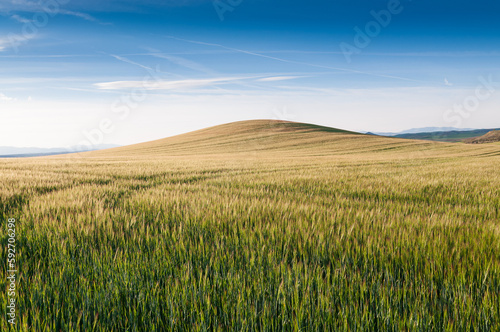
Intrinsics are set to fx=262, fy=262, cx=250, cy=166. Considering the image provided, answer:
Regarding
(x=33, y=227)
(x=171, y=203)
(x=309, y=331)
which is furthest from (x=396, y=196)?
(x=33, y=227)

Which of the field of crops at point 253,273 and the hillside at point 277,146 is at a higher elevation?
the hillside at point 277,146

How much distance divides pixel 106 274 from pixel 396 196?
5.56 metres

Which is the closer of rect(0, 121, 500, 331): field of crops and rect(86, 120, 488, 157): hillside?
rect(0, 121, 500, 331): field of crops

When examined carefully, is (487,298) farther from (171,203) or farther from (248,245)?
(171,203)

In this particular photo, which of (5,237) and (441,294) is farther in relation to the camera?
(5,237)

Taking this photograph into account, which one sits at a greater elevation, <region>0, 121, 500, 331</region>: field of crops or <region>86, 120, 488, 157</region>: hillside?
<region>86, 120, 488, 157</region>: hillside

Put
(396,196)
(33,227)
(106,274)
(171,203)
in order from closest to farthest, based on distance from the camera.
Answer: (106,274) → (33,227) → (171,203) → (396,196)

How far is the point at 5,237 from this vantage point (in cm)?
271

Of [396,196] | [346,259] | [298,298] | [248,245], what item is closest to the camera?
[298,298]

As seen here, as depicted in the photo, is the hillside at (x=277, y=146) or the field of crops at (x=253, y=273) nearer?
the field of crops at (x=253, y=273)

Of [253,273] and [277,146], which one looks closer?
[253,273]

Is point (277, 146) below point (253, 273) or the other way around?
the other way around

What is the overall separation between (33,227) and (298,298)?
3.18 m

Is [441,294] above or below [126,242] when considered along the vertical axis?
below
